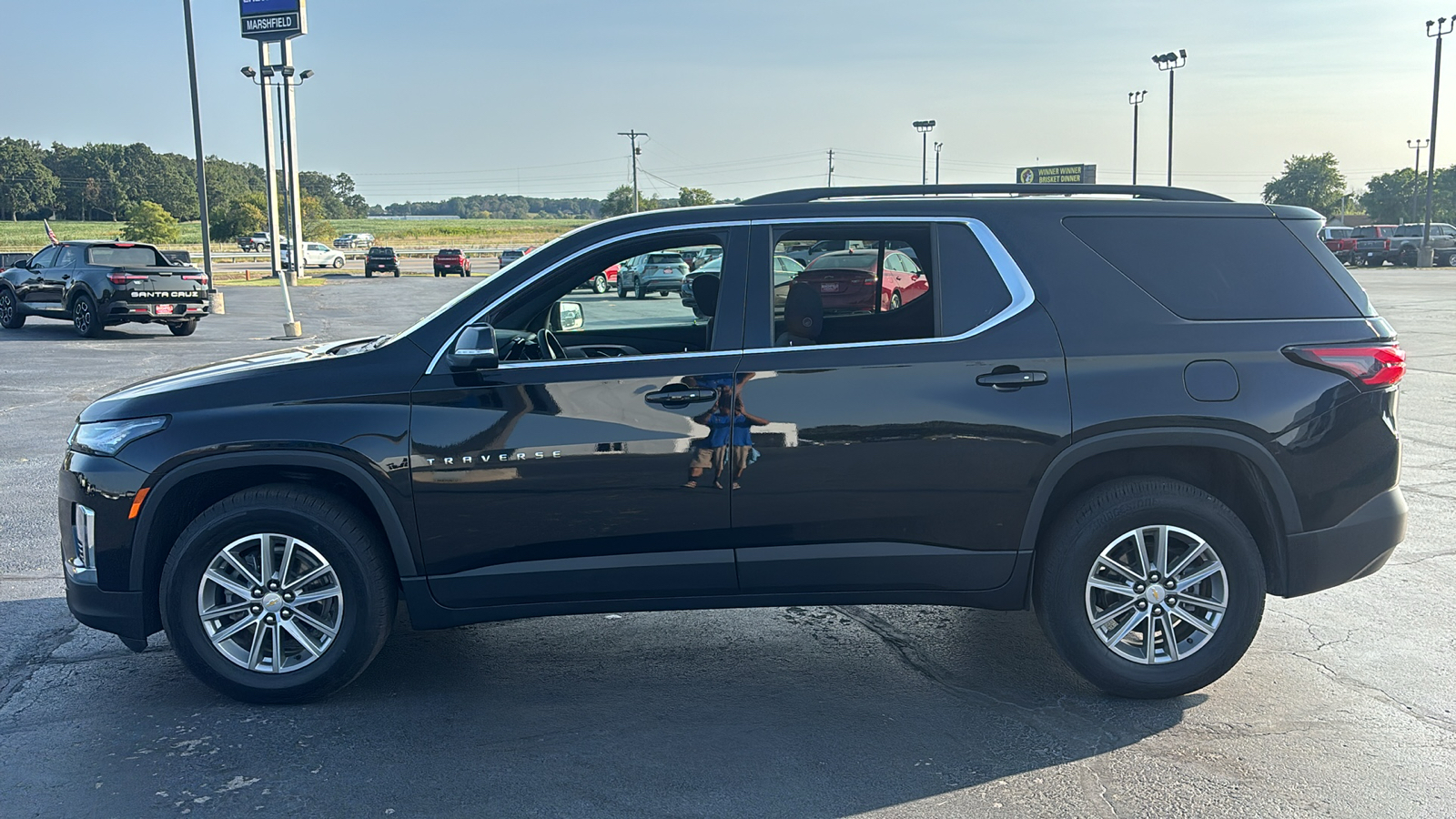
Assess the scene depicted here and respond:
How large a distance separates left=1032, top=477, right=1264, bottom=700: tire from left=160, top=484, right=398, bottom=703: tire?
8.58ft

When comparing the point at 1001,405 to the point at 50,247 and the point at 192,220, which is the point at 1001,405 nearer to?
the point at 50,247

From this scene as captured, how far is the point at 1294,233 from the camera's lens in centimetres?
446

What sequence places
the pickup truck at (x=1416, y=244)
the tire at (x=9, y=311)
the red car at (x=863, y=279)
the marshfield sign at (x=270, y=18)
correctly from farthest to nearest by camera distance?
the marshfield sign at (x=270, y=18), the pickup truck at (x=1416, y=244), the tire at (x=9, y=311), the red car at (x=863, y=279)

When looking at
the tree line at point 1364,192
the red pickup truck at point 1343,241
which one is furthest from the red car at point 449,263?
the tree line at point 1364,192

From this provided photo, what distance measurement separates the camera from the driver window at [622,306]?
433 cm

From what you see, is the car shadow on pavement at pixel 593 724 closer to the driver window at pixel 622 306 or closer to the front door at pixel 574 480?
the front door at pixel 574 480

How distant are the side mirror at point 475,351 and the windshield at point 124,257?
19625 millimetres

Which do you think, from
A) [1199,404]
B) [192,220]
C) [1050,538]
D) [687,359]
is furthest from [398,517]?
[192,220]

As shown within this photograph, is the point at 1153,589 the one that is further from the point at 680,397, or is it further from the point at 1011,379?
the point at 680,397

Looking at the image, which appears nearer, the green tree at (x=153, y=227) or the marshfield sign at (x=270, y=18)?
the marshfield sign at (x=270, y=18)

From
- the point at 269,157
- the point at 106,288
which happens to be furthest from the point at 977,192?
the point at 269,157

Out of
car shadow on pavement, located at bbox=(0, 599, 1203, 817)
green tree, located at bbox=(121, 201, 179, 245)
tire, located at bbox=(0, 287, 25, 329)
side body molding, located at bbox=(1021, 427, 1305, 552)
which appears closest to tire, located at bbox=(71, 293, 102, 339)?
tire, located at bbox=(0, 287, 25, 329)

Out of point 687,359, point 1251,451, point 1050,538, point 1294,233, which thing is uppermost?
point 1294,233

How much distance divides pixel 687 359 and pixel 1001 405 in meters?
1.18
